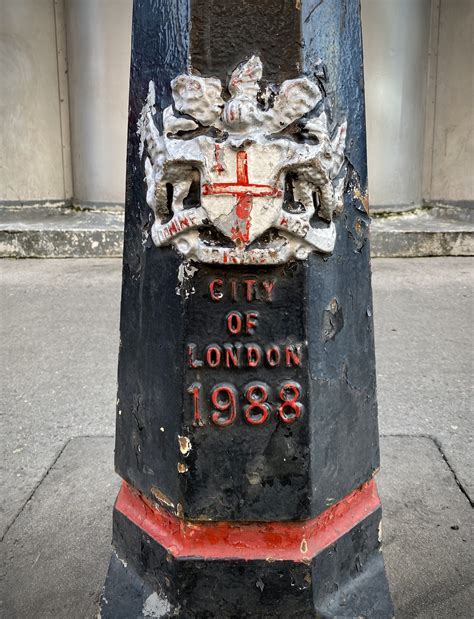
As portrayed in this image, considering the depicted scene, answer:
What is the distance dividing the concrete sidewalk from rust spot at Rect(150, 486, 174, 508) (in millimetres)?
473

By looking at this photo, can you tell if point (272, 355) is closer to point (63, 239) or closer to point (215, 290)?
point (215, 290)

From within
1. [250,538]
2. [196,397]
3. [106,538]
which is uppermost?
[196,397]

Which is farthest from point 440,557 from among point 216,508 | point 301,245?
point 301,245

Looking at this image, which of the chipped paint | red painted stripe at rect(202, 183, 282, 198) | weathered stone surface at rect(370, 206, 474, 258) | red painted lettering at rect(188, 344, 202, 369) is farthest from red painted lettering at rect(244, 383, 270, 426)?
weathered stone surface at rect(370, 206, 474, 258)

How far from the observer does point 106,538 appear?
6.44ft

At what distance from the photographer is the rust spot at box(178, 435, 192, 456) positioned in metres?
1.31

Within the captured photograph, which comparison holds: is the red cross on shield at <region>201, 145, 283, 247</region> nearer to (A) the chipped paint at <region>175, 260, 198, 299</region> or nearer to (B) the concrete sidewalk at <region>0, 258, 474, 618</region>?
(A) the chipped paint at <region>175, 260, 198, 299</region>

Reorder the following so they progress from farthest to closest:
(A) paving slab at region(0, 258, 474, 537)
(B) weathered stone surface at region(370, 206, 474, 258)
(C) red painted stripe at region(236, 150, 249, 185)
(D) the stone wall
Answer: (D) the stone wall → (B) weathered stone surface at region(370, 206, 474, 258) → (A) paving slab at region(0, 258, 474, 537) → (C) red painted stripe at region(236, 150, 249, 185)

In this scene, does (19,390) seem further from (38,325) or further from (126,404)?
(126,404)

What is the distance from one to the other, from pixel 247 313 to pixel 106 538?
1.05 metres

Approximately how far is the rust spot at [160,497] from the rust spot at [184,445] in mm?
128

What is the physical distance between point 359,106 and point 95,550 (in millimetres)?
1402

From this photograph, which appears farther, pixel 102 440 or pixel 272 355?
pixel 102 440

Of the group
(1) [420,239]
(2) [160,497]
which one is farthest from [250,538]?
(1) [420,239]
